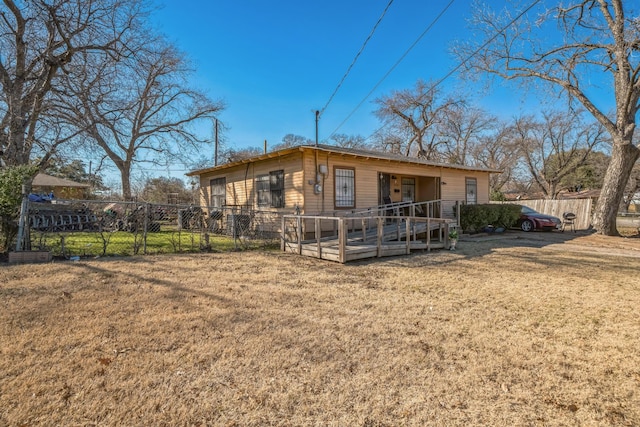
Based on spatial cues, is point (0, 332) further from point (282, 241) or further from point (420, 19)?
point (420, 19)

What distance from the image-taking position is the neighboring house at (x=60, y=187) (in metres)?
23.1

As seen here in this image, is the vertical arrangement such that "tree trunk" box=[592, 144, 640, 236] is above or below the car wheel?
above

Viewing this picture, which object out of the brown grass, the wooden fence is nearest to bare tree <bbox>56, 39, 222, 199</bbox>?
the brown grass

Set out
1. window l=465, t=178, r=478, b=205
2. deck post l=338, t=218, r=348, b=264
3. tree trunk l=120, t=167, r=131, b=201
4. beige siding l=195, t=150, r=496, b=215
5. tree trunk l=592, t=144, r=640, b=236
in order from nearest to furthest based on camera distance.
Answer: deck post l=338, t=218, r=348, b=264 < beige siding l=195, t=150, r=496, b=215 < tree trunk l=592, t=144, r=640, b=236 < window l=465, t=178, r=478, b=205 < tree trunk l=120, t=167, r=131, b=201

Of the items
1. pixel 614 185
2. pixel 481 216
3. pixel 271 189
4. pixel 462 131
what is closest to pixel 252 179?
pixel 271 189

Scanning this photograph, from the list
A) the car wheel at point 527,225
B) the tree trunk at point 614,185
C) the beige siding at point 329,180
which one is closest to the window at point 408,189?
the beige siding at point 329,180

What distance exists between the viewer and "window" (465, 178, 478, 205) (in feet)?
47.9

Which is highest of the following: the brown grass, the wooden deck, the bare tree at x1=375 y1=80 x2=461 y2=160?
the bare tree at x1=375 y1=80 x2=461 y2=160

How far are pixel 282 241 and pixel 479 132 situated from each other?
1234 inches

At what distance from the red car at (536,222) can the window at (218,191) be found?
42.9 feet

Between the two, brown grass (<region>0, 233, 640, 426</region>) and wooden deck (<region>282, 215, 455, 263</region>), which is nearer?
brown grass (<region>0, 233, 640, 426</region>)

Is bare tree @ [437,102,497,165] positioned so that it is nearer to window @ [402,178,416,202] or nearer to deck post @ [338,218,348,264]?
window @ [402,178,416,202]

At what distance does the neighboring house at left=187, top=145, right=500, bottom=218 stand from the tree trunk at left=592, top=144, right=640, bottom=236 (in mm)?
4267

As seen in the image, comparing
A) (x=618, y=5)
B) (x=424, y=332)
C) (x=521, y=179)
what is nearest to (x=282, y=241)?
(x=424, y=332)
